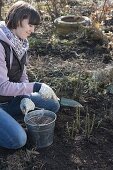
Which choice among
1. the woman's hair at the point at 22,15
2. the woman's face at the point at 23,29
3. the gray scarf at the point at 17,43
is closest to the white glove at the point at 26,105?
the gray scarf at the point at 17,43

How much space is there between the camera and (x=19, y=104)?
13.0 feet

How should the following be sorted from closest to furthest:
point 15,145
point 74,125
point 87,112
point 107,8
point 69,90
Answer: point 15,145 → point 74,125 → point 87,112 → point 69,90 → point 107,8

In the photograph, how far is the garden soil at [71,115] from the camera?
3432 millimetres

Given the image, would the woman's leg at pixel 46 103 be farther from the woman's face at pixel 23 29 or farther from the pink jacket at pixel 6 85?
the woman's face at pixel 23 29

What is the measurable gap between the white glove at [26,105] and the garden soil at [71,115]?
27 cm

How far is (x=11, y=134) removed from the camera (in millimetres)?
3502

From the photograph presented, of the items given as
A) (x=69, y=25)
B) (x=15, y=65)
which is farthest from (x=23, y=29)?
(x=69, y=25)

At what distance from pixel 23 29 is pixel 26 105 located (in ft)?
2.23

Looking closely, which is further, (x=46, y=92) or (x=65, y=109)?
(x=65, y=109)

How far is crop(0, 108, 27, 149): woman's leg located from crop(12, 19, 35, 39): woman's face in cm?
72

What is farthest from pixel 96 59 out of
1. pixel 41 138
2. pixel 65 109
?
pixel 41 138

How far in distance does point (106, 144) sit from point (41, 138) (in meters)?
0.61

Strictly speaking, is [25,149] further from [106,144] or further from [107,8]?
[107,8]

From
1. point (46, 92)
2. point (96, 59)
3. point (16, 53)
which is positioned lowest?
point (96, 59)
